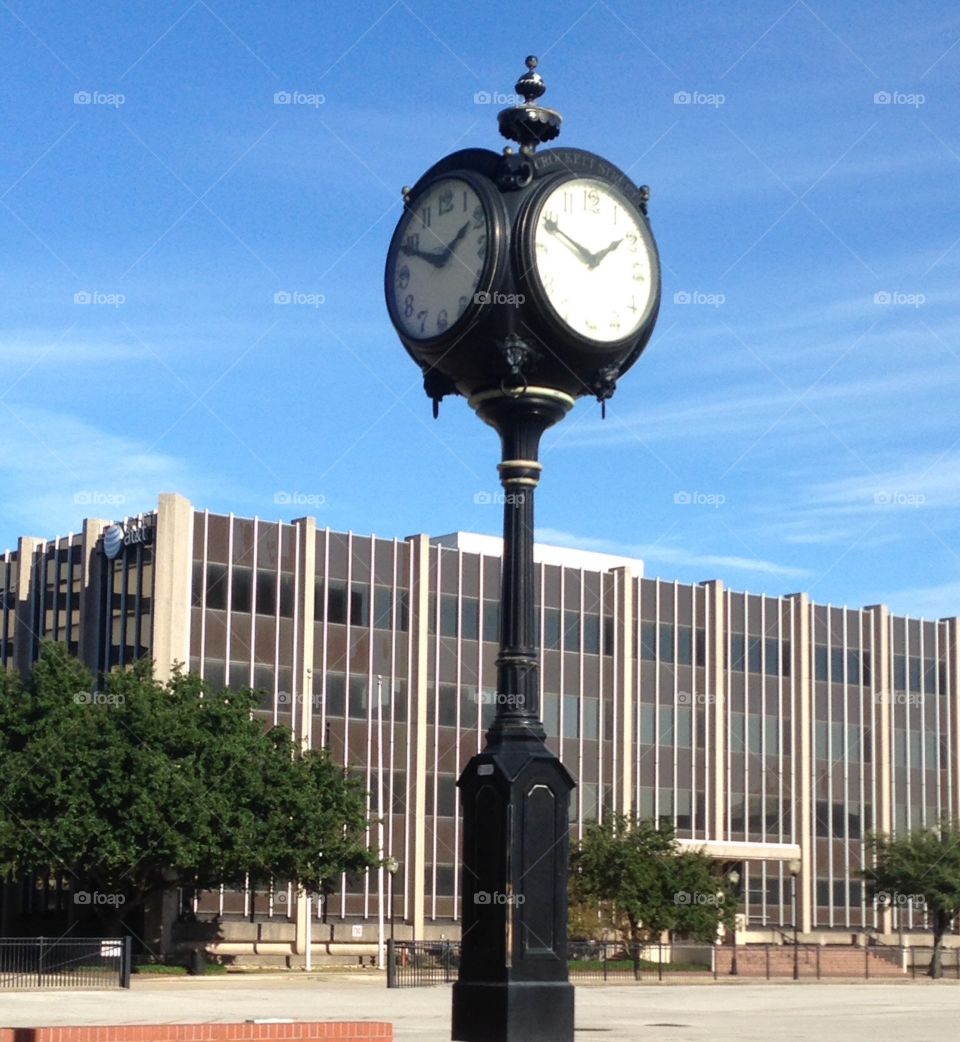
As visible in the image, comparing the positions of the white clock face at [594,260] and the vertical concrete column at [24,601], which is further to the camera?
the vertical concrete column at [24,601]

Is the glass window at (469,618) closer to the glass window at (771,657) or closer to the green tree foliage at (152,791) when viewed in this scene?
the green tree foliage at (152,791)

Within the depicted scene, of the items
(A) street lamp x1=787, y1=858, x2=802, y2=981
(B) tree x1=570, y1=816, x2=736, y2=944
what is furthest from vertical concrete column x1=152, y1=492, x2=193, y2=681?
(A) street lamp x1=787, y1=858, x2=802, y2=981

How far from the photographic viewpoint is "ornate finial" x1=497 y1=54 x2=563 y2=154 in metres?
12.3

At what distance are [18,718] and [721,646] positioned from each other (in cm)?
3759

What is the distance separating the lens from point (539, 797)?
11.9m

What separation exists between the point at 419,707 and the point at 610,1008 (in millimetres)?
33626

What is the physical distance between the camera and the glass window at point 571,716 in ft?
248

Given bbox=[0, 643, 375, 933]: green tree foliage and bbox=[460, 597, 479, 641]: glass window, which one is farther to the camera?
bbox=[460, 597, 479, 641]: glass window

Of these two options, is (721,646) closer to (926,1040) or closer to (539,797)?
(926,1040)

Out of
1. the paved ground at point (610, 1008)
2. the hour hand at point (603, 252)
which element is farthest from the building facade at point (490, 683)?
the hour hand at point (603, 252)

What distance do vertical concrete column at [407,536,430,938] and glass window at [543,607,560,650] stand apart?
6.32 metres

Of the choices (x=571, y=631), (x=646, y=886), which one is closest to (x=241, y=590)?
(x=571, y=631)

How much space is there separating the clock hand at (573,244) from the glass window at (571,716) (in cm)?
6381

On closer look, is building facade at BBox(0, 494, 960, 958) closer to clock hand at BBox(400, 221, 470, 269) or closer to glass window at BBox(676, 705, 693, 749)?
glass window at BBox(676, 705, 693, 749)
